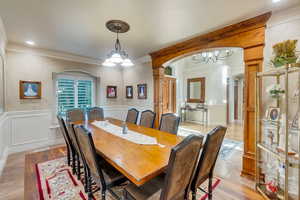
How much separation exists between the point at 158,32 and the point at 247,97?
2000 millimetres

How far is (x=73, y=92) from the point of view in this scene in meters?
4.38

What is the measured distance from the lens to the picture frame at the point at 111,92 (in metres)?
4.93

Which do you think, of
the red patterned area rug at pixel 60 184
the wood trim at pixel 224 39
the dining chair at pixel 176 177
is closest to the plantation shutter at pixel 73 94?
the red patterned area rug at pixel 60 184

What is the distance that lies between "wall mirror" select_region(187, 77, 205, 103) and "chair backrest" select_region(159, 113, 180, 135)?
172 inches

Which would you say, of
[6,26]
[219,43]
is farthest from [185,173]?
[6,26]

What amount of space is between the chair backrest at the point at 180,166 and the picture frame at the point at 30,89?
4.10m

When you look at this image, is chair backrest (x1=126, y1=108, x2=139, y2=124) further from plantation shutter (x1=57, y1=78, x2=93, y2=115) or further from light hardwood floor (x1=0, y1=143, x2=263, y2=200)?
plantation shutter (x1=57, y1=78, x2=93, y2=115)

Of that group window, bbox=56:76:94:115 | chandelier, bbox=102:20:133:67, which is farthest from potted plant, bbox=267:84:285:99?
window, bbox=56:76:94:115

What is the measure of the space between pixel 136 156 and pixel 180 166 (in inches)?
20.4

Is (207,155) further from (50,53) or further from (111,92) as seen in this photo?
(50,53)

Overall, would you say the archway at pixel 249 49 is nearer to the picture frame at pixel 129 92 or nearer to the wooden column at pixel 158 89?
the wooden column at pixel 158 89

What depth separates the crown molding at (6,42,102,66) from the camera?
129 inches

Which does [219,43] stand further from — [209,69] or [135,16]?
[209,69]

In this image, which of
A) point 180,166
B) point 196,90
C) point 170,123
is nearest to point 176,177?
point 180,166
